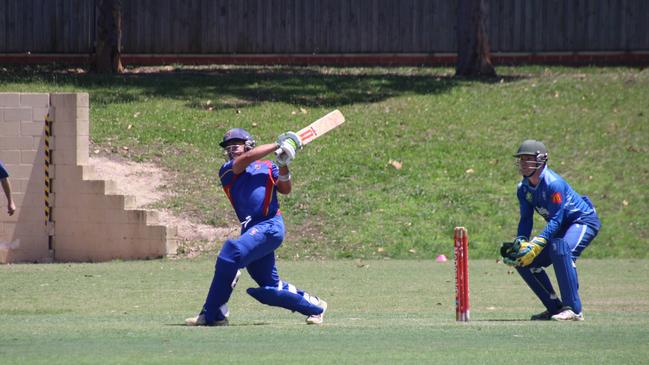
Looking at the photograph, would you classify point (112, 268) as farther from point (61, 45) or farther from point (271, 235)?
point (61, 45)

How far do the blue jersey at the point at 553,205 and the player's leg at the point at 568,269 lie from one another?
5.6 inches

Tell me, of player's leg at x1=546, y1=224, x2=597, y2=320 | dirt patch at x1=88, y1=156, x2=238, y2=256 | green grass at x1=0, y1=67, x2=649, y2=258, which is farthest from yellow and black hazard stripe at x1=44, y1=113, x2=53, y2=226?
player's leg at x1=546, y1=224, x2=597, y2=320

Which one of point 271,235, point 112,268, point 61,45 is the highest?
point 61,45

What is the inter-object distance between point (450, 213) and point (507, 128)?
4666mm

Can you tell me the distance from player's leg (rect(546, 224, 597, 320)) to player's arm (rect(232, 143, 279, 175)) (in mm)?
3049

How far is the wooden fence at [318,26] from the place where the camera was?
99.4 ft

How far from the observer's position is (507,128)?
2500cm

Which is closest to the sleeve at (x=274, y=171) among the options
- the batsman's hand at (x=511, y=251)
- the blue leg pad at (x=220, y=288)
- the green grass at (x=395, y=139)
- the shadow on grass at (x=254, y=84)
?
the blue leg pad at (x=220, y=288)

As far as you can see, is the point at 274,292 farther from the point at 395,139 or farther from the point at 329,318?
the point at 395,139

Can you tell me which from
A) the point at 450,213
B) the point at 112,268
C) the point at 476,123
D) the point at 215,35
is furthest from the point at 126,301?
the point at 215,35

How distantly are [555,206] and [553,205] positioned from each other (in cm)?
3

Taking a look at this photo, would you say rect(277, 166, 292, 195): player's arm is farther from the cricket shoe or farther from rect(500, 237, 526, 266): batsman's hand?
the cricket shoe

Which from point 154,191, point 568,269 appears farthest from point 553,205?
point 154,191

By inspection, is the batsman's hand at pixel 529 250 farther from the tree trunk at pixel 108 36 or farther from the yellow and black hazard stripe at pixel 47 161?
the tree trunk at pixel 108 36
